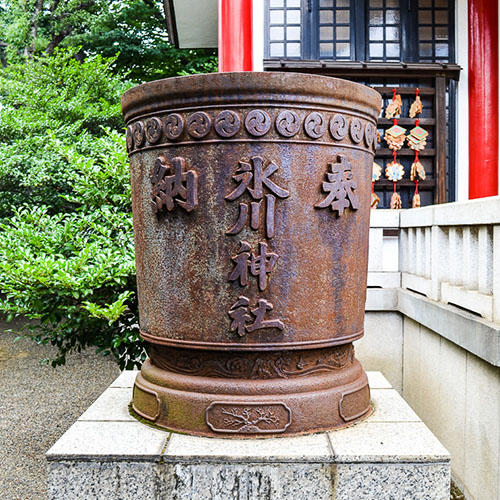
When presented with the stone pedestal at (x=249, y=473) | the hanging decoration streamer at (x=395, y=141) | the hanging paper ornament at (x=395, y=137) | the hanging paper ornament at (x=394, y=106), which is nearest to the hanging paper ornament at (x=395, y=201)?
the hanging decoration streamer at (x=395, y=141)

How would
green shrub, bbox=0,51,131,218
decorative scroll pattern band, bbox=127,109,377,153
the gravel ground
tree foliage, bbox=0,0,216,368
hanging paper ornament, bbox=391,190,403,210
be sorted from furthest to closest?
green shrub, bbox=0,51,131,218 → hanging paper ornament, bbox=391,190,403,210 → tree foliage, bbox=0,0,216,368 → the gravel ground → decorative scroll pattern band, bbox=127,109,377,153

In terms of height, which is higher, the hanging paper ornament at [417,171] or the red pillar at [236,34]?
the red pillar at [236,34]

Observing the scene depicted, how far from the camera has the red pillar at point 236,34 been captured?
6324mm

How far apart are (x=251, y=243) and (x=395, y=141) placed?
4848 millimetres

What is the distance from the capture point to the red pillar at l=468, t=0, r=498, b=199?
6594mm

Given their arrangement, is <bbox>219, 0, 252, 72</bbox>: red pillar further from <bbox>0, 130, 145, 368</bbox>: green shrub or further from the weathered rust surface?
the weathered rust surface

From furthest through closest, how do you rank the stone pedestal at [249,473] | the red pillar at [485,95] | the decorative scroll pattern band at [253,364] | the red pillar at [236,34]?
the red pillar at [485,95], the red pillar at [236,34], the decorative scroll pattern band at [253,364], the stone pedestal at [249,473]

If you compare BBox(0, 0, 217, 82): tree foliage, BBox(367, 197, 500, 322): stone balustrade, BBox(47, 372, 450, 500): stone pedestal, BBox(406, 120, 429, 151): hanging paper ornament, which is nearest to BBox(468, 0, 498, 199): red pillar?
BBox(406, 120, 429, 151): hanging paper ornament

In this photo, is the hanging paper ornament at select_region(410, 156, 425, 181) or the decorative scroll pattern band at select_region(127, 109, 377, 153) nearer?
the decorative scroll pattern band at select_region(127, 109, 377, 153)

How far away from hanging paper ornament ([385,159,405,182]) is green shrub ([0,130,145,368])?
3.54m

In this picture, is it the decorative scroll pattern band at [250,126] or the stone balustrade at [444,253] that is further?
the stone balustrade at [444,253]

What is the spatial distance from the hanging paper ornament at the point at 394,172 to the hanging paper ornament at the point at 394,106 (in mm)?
604

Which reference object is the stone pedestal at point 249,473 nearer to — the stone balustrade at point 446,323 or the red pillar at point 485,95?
the stone balustrade at point 446,323

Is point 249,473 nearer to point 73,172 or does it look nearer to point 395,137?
point 73,172
